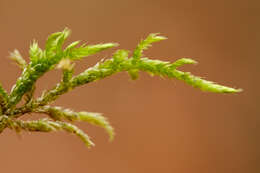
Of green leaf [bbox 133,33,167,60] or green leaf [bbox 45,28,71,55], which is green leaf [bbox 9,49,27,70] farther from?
green leaf [bbox 133,33,167,60]

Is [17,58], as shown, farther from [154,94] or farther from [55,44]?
[154,94]

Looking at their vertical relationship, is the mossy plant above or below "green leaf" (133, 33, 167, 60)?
below

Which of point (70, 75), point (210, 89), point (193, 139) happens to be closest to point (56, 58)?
point (70, 75)

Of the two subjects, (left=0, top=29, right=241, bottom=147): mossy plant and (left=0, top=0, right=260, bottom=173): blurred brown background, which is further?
(left=0, top=0, right=260, bottom=173): blurred brown background

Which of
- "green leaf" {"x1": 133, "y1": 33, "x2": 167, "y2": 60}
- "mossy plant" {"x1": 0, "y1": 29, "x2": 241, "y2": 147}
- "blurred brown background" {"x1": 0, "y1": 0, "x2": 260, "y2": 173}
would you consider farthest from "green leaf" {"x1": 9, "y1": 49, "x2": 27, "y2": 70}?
"blurred brown background" {"x1": 0, "y1": 0, "x2": 260, "y2": 173}

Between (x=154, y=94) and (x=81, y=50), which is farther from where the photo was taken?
(x=154, y=94)

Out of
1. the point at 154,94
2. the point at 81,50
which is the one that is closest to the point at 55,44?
the point at 81,50
